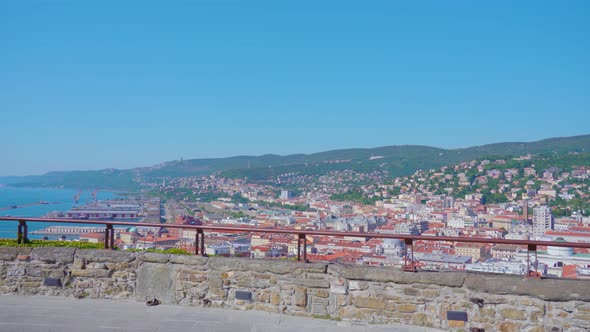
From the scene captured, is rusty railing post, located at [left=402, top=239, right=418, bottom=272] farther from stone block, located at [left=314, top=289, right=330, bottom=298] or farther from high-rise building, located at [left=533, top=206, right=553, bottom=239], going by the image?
high-rise building, located at [left=533, top=206, right=553, bottom=239]

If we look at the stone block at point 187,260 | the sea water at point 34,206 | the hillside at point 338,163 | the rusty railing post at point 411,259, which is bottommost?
the sea water at point 34,206

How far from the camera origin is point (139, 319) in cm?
551

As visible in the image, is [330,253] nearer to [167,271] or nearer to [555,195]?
[167,271]

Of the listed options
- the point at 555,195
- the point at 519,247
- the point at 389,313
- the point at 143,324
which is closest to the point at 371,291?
the point at 389,313

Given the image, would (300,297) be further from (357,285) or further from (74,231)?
(74,231)

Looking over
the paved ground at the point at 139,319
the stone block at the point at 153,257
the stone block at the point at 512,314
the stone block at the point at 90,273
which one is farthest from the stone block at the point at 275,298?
the stone block at the point at 512,314

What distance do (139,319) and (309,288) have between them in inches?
76.1

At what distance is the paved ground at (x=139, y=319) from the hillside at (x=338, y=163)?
62412 mm

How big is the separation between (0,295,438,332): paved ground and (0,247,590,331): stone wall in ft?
0.52

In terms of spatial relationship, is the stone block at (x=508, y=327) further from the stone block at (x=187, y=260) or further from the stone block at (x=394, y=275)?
the stone block at (x=187, y=260)

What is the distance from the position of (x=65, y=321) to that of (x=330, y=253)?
10.3ft

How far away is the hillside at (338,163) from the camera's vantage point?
69.6 metres

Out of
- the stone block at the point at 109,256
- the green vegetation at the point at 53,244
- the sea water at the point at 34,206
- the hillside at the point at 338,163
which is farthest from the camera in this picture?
the hillside at the point at 338,163

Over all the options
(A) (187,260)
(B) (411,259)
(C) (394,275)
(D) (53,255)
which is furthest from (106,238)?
(B) (411,259)
